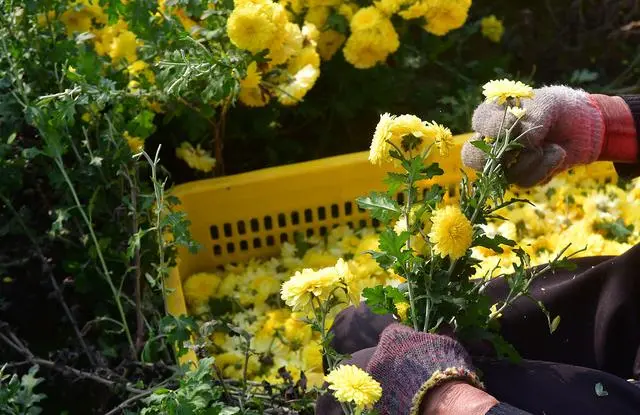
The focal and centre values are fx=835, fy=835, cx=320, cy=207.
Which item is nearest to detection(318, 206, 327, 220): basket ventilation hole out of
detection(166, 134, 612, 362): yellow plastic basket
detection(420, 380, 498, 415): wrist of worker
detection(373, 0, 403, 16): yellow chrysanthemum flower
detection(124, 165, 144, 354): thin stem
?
detection(166, 134, 612, 362): yellow plastic basket

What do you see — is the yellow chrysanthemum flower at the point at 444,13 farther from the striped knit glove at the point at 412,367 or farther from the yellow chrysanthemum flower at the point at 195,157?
the striped knit glove at the point at 412,367

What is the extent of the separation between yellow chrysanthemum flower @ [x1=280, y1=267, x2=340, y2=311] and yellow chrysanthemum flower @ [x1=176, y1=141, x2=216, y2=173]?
1.01 m

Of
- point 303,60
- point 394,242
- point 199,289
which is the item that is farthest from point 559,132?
point 199,289

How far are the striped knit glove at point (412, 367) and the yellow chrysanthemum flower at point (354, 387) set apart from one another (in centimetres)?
8

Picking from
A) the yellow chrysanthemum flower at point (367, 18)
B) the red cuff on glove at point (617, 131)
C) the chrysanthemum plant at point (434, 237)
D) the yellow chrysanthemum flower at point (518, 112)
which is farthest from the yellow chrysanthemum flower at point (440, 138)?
the yellow chrysanthemum flower at point (367, 18)

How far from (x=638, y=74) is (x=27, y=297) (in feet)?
6.04

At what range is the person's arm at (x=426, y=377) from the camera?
3.25 ft

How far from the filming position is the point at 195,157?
2027 millimetres

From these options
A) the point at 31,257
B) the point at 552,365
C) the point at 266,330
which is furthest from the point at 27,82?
the point at 552,365

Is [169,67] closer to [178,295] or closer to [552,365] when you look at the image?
[178,295]

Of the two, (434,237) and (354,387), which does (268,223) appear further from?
(354,387)

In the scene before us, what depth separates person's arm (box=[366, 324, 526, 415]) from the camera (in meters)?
0.99

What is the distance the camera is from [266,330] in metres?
1.87

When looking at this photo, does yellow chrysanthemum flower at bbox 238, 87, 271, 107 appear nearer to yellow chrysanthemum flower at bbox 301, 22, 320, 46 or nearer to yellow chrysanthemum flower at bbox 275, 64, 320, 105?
yellow chrysanthemum flower at bbox 275, 64, 320, 105
